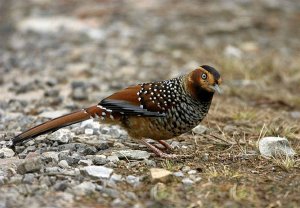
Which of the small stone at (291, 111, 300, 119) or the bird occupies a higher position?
the bird

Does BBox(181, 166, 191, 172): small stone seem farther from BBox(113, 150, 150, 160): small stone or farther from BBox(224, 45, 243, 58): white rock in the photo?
BBox(224, 45, 243, 58): white rock

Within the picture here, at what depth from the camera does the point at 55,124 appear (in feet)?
15.5

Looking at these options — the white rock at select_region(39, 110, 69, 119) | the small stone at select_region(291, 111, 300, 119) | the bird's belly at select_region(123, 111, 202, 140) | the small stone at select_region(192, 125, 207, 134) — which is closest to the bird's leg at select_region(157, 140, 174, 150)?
the bird's belly at select_region(123, 111, 202, 140)

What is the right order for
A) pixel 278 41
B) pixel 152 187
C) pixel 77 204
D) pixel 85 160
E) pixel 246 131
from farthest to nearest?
pixel 278 41, pixel 246 131, pixel 85 160, pixel 152 187, pixel 77 204

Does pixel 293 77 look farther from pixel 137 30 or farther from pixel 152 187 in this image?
pixel 152 187

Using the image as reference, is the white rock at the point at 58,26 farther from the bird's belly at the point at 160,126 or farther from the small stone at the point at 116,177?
the small stone at the point at 116,177

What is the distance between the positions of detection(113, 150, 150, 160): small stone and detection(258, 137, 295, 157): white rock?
2.92 feet

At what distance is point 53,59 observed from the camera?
854cm

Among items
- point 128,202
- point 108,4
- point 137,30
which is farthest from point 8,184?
point 108,4

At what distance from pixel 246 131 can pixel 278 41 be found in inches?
173

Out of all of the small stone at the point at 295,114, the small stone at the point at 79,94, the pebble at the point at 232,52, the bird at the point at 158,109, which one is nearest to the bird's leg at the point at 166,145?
the bird at the point at 158,109

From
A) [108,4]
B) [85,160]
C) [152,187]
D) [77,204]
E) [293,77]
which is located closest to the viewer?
[77,204]

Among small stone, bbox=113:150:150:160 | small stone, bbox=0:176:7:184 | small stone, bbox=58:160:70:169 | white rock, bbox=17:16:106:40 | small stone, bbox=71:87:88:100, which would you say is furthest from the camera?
white rock, bbox=17:16:106:40

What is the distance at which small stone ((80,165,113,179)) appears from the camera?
13.1 feet
